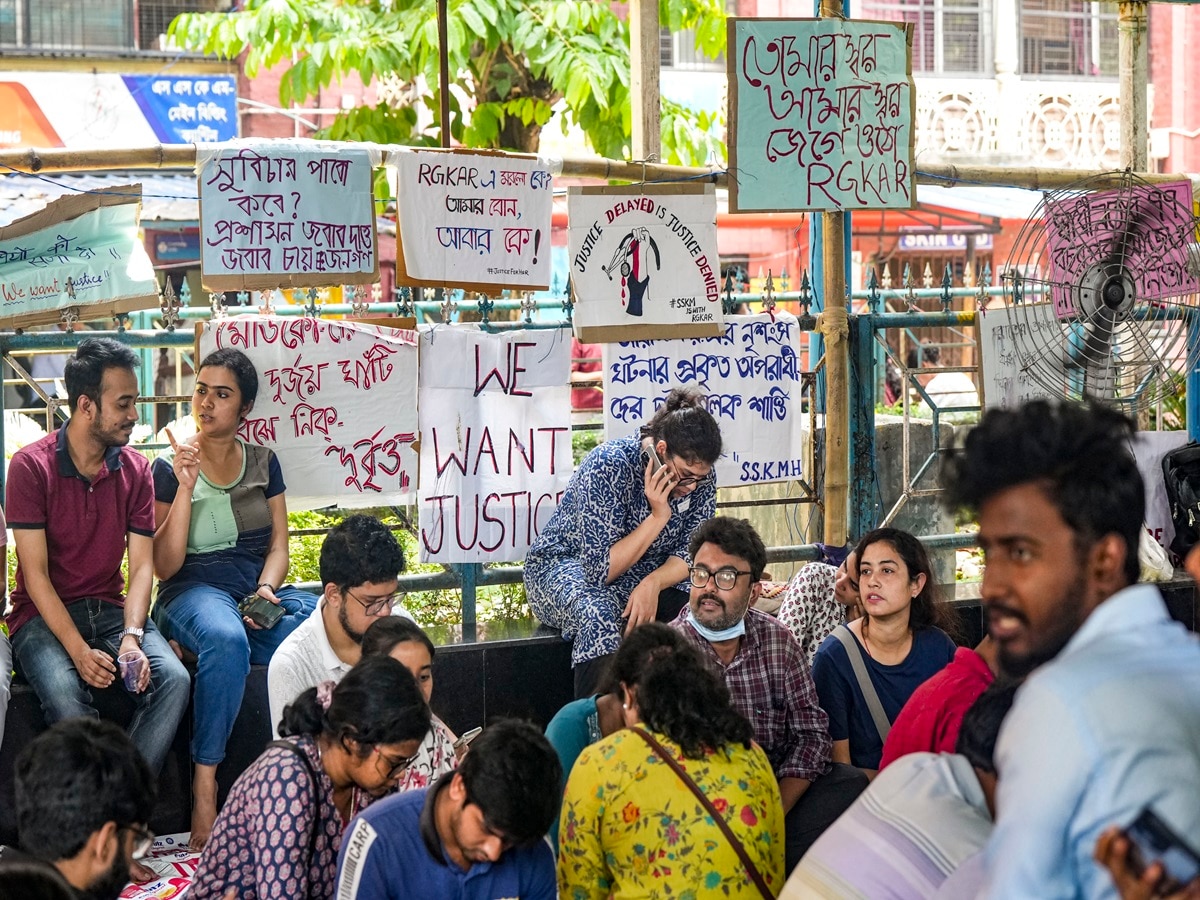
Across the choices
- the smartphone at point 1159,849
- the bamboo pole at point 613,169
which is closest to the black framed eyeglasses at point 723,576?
the bamboo pole at point 613,169

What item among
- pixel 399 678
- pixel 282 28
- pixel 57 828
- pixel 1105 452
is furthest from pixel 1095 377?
pixel 282 28

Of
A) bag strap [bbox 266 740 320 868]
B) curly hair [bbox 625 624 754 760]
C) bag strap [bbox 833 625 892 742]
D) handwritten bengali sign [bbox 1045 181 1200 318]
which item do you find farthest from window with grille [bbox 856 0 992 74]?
bag strap [bbox 266 740 320 868]

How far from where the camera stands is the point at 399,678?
11.3 feet

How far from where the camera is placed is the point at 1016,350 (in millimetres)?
6340

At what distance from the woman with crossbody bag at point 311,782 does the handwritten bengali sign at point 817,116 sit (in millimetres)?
2945

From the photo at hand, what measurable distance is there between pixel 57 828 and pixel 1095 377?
16.0 feet

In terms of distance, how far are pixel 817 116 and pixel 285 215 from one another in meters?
2.13

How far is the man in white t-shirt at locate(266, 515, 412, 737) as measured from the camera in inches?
175

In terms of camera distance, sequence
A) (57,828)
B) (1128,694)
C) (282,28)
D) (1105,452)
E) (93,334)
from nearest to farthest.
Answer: (1128,694) → (1105,452) → (57,828) → (93,334) → (282,28)

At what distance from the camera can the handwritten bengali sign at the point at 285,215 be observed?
520cm

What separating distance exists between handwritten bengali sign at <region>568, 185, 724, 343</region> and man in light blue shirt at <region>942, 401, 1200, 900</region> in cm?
342

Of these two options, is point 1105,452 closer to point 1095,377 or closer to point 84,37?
point 1095,377

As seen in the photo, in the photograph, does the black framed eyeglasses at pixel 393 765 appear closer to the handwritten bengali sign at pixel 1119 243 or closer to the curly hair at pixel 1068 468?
the curly hair at pixel 1068 468

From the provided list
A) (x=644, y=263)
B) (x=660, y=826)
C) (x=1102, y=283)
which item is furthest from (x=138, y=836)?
(x=1102, y=283)
